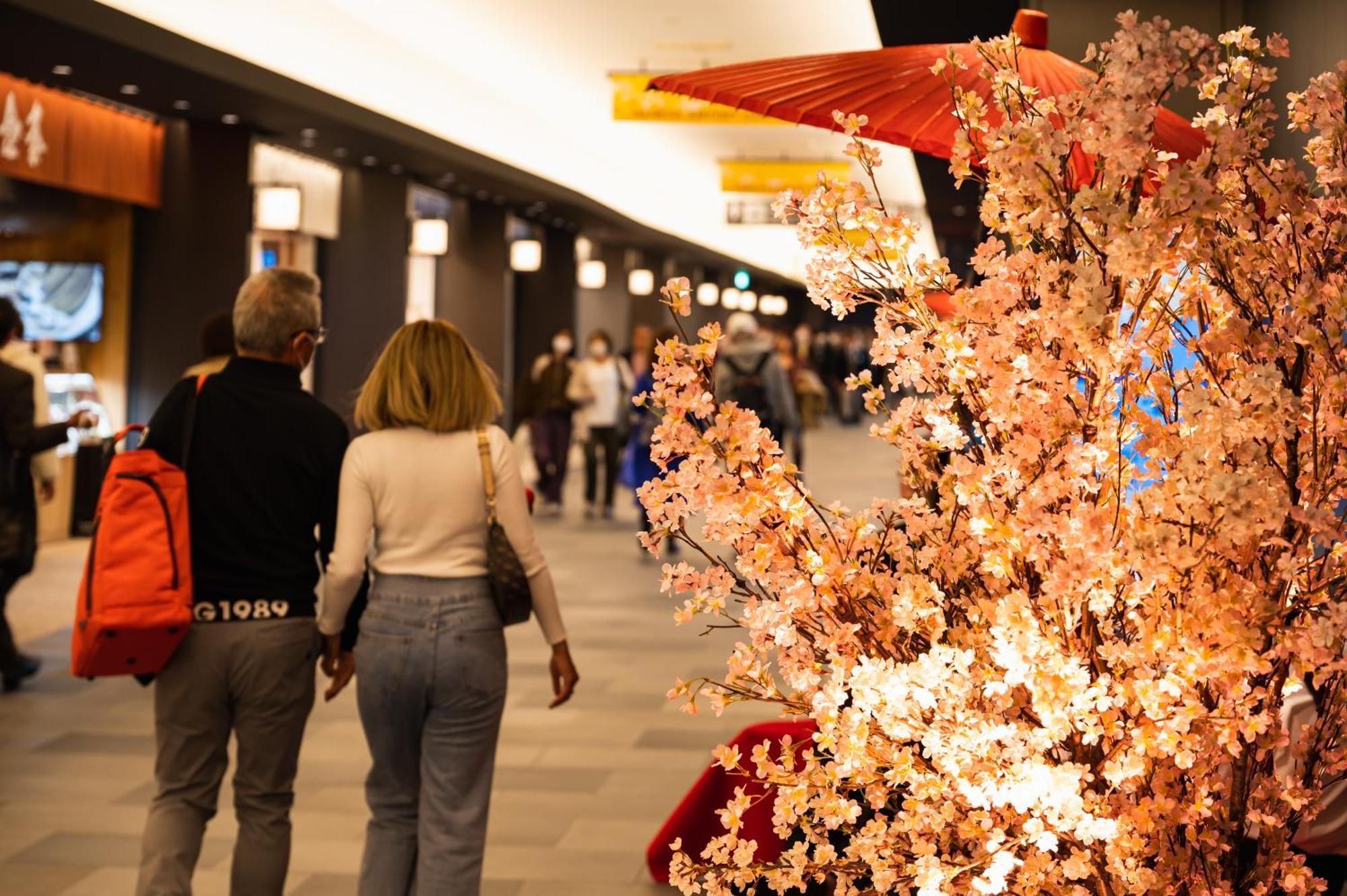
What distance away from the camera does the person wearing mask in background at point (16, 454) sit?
6660 mm

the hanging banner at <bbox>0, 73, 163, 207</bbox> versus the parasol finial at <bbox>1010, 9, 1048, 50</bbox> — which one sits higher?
the hanging banner at <bbox>0, 73, 163, 207</bbox>

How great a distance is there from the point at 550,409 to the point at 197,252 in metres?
3.51

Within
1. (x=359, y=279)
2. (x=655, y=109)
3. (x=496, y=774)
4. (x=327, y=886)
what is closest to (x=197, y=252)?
(x=359, y=279)

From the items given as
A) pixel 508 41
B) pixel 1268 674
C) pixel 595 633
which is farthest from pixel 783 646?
pixel 508 41

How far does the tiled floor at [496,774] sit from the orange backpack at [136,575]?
1.35 meters

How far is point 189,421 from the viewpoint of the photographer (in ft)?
11.6

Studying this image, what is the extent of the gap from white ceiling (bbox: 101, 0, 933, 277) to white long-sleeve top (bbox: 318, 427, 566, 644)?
21.2ft

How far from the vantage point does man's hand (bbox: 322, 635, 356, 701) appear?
12.0 ft

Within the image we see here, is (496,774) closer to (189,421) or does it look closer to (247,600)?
(247,600)

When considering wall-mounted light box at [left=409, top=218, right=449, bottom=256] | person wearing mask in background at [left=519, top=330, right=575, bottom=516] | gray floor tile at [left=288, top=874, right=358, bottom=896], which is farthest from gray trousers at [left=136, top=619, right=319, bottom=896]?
wall-mounted light box at [left=409, top=218, right=449, bottom=256]

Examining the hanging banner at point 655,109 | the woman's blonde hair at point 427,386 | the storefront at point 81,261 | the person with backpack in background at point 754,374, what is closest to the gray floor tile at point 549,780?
the woman's blonde hair at point 427,386

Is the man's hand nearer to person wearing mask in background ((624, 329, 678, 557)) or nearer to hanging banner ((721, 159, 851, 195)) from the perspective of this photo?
person wearing mask in background ((624, 329, 678, 557))

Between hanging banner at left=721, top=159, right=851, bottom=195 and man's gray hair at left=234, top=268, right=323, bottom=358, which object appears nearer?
man's gray hair at left=234, top=268, right=323, bottom=358

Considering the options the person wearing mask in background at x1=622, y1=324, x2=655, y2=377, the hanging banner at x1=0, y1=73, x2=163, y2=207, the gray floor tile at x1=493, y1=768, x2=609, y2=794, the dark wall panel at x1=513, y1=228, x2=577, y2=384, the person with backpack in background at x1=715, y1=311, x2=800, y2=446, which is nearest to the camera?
the gray floor tile at x1=493, y1=768, x2=609, y2=794
